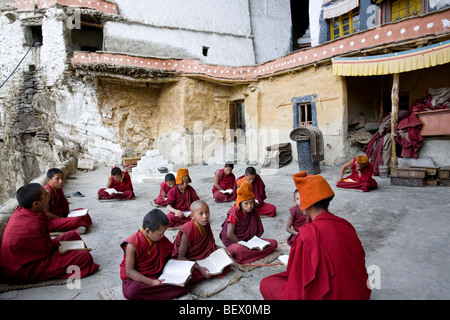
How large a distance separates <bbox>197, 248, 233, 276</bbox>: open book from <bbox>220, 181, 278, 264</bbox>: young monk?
16cm

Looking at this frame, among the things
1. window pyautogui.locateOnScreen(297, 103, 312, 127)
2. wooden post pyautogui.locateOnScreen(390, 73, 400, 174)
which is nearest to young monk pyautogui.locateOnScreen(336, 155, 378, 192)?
wooden post pyautogui.locateOnScreen(390, 73, 400, 174)

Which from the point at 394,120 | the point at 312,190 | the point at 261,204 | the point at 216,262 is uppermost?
the point at 394,120

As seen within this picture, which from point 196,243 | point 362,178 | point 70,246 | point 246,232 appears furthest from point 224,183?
point 70,246

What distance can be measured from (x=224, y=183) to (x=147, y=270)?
3.86 metres

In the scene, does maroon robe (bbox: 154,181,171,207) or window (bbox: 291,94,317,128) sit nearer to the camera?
maroon robe (bbox: 154,181,171,207)

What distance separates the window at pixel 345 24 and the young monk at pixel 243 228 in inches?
401

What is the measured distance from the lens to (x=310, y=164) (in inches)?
326

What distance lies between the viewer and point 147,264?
93.7 inches

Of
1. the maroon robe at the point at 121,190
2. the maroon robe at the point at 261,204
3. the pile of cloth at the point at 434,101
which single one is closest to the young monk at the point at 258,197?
the maroon robe at the point at 261,204

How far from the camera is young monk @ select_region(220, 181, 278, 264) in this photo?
2.98 m

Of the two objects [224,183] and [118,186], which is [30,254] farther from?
[224,183]

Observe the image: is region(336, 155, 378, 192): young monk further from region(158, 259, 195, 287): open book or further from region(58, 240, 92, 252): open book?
region(58, 240, 92, 252): open book

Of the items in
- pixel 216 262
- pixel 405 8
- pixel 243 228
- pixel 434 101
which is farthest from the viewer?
pixel 405 8

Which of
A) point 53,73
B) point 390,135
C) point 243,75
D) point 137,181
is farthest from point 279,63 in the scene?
point 53,73
